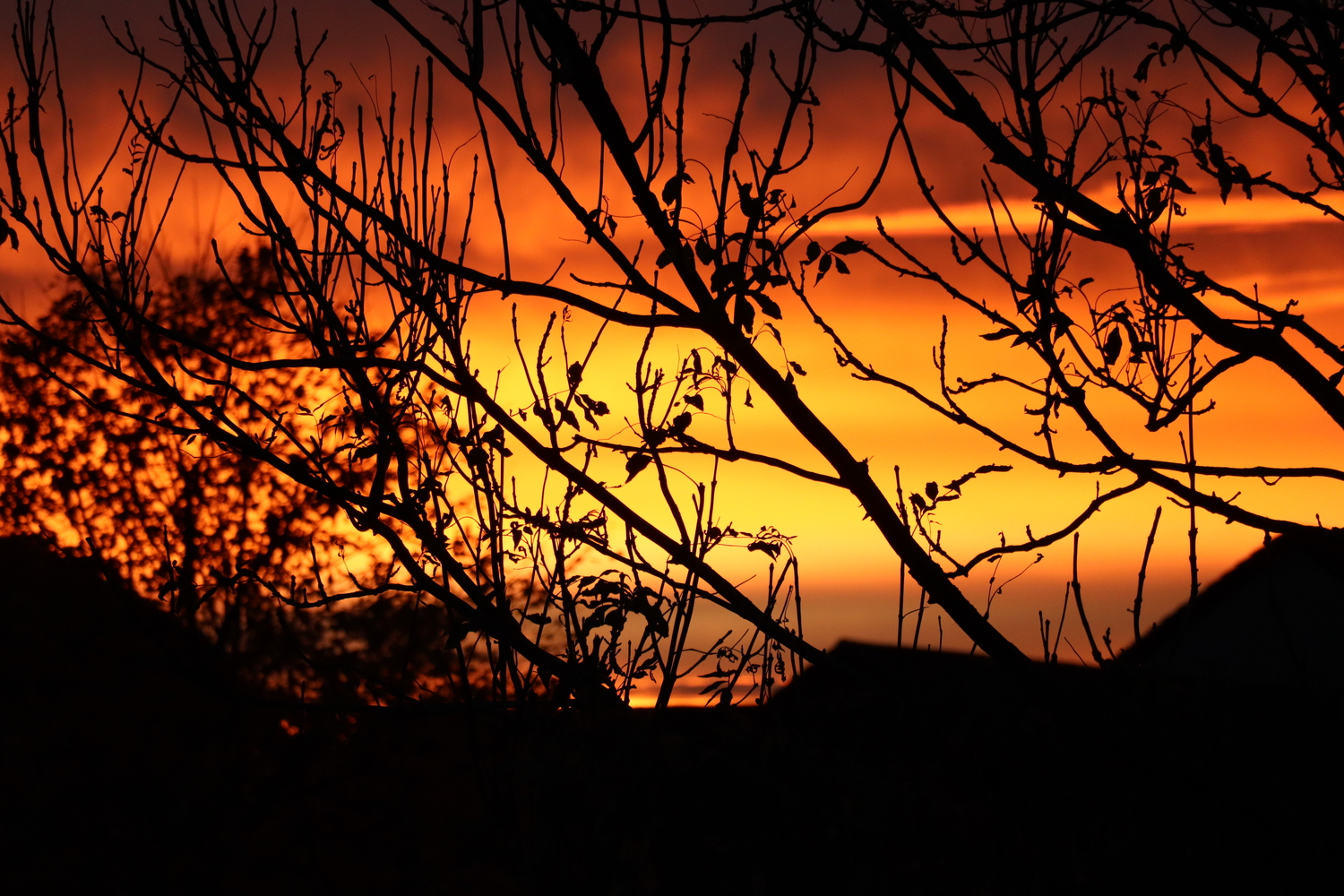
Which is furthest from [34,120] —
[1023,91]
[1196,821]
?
[1196,821]

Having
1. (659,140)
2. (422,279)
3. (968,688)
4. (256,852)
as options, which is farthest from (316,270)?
(256,852)

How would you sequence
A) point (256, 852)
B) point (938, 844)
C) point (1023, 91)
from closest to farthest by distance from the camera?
point (1023, 91)
point (938, 844)
point (256, 852)

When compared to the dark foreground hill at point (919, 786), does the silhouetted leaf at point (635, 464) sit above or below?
above

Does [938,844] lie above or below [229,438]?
below

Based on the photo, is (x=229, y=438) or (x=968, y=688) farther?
(x=968, y=688)

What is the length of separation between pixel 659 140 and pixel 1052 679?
207cm

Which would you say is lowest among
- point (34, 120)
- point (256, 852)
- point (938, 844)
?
point (256, 852)

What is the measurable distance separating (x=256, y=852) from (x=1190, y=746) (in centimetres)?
1282

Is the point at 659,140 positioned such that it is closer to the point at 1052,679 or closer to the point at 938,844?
the point at 1052,679

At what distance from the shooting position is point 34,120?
3838mm

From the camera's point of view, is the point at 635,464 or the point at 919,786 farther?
the point at 919,786

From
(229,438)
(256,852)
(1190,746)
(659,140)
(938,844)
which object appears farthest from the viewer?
(256,852)

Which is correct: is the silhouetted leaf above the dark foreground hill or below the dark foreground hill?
above

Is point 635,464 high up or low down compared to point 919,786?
up
